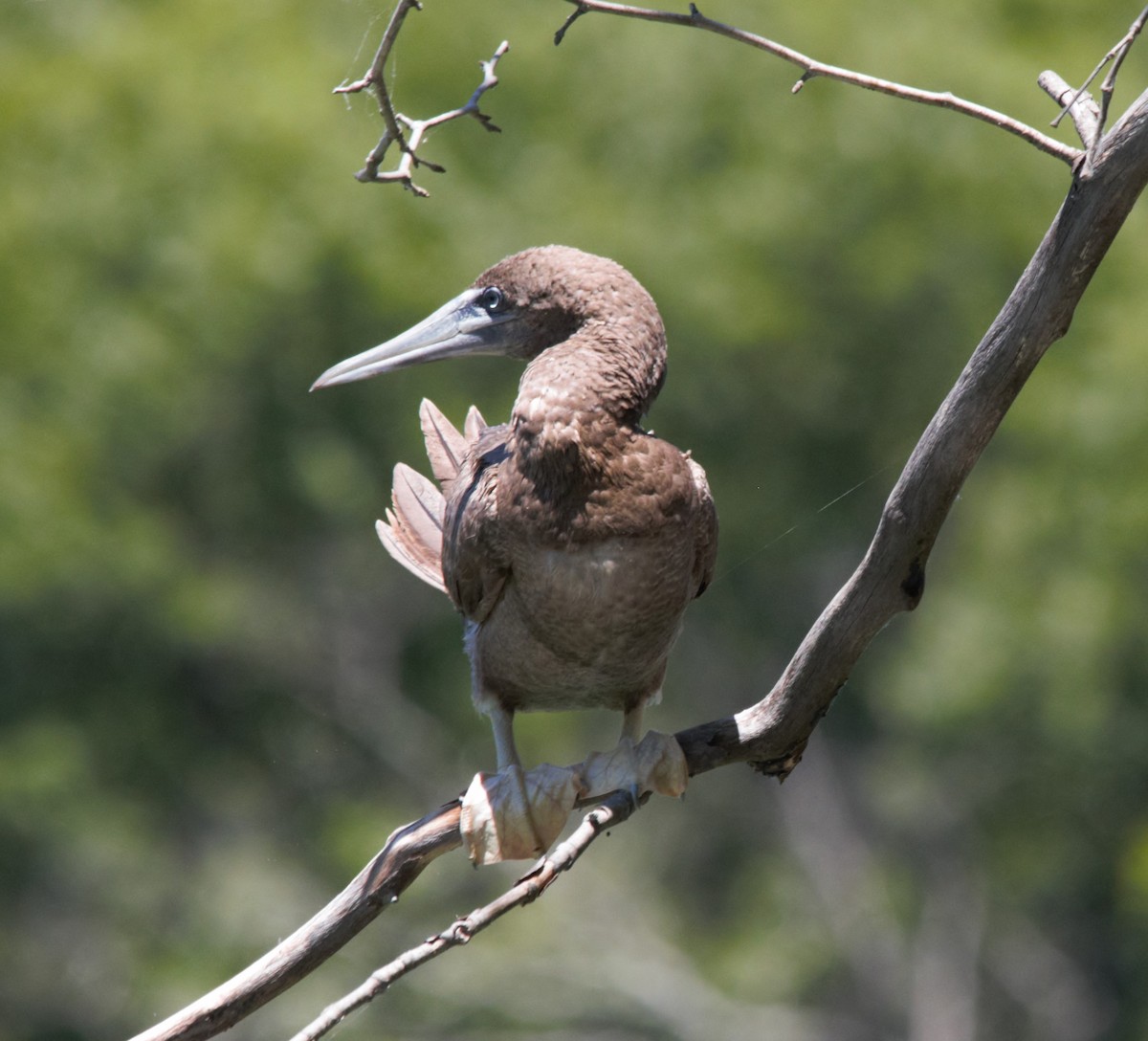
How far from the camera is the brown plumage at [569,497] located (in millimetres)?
2963

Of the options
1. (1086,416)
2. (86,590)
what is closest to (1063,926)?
(1086,416)

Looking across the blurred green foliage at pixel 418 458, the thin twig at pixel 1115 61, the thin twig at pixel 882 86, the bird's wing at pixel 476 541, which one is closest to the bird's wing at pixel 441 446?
the bird's wing at pixel 476 541

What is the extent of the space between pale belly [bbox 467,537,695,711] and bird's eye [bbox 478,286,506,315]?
48 centimetres

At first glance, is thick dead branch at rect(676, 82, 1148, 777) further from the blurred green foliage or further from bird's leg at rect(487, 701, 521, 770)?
the blurred green foliage

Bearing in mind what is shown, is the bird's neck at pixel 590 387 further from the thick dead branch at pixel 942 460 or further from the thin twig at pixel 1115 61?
the thin twig at pixel 1115 61

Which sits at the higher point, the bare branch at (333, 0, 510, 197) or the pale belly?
the bare branch at (333, 0, 510, 197)

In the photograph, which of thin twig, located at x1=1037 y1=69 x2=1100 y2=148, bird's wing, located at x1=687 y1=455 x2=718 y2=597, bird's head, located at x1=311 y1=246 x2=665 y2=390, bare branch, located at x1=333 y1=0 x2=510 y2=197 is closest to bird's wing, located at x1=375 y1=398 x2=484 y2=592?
bird's head, located at x1=311 y1=246 x2=665 y2=390

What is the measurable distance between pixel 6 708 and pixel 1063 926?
8255 millimetres

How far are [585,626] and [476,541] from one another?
10.5 inches

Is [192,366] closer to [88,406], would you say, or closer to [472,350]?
[88,406]

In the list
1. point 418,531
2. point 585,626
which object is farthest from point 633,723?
point 418,531

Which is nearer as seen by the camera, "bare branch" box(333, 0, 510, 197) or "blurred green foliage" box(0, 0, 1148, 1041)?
"bare branch" box(333, 0, 510, 197)

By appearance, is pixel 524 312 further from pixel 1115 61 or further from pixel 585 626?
pixel 1115 61

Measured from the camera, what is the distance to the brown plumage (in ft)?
9.72
